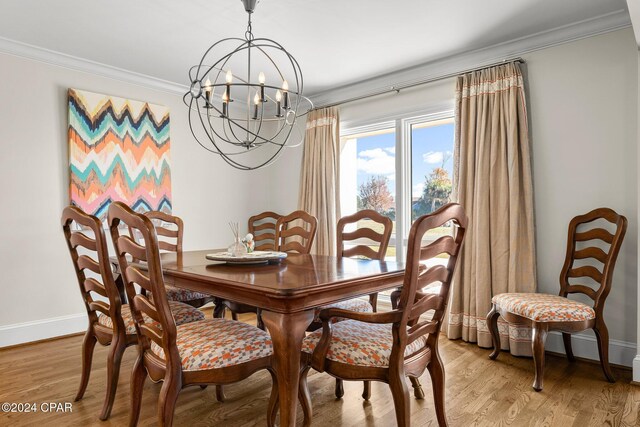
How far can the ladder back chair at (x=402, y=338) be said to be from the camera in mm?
1465

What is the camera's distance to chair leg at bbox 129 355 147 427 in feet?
5.53

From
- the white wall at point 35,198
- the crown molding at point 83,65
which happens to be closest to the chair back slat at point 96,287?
the white wall at point 35,198

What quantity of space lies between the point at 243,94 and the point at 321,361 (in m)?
3.80

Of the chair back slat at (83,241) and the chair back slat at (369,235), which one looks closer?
the chair back slat at (83,241)

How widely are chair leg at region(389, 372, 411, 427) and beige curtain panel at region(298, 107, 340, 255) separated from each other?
2.85m

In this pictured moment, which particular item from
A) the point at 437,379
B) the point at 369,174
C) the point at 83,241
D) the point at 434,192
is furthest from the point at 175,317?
the point at 369,174

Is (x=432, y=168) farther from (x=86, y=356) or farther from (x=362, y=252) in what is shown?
(x=86, y=356)

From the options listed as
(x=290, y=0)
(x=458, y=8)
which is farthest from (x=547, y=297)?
(x=290, y=0)

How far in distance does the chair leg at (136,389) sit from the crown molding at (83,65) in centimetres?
297

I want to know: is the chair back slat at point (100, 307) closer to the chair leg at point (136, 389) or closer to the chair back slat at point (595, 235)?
the chair leg at point (136, 389)

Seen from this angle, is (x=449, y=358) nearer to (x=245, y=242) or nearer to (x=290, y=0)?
(x=245, y=242)

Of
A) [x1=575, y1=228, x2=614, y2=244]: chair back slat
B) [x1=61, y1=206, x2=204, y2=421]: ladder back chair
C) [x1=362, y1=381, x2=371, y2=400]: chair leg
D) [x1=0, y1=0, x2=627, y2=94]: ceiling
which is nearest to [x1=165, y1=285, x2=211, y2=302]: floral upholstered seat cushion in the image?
[x1=61, y1=206, x2=204, y2=421]: ladder back chair

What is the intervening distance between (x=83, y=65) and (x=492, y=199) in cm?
372

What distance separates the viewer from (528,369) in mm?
2680
